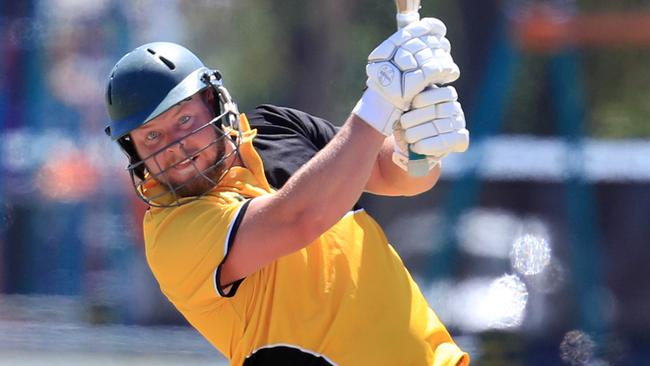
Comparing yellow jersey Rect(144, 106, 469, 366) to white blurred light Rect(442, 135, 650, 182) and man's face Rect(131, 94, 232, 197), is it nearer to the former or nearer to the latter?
man's face Rect(131, 94, 232, 197)

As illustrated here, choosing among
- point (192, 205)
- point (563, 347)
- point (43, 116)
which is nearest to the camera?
point (192, 205)

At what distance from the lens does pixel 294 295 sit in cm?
268

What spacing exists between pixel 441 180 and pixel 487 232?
0.94ft

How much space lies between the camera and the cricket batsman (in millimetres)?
2518

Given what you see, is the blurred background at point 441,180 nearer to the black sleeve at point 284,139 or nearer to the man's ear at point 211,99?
the black sleeve at point 284,139

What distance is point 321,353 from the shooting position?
2.69 meters

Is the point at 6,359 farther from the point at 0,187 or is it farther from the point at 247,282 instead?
the point at 247,282

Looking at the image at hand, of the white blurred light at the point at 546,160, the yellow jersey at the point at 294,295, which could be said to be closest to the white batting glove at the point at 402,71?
the yellow jersey at the point at 294,295

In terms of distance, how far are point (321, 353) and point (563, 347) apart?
98.7 inches

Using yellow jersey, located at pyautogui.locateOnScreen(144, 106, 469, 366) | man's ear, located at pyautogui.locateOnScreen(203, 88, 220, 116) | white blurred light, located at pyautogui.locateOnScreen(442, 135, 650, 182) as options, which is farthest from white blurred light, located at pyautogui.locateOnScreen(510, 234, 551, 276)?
man's ear, located at pyautogui.locateOnScreen(203, 88, 220, 116)

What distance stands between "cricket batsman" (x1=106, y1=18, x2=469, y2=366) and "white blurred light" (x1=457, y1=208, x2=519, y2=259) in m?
2.17

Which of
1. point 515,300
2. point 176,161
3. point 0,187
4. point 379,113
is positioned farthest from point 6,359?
point 379,113

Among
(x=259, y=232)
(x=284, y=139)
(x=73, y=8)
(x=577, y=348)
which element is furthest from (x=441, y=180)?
(x=259, y=232)

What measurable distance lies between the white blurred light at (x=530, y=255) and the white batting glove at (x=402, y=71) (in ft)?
8.70
